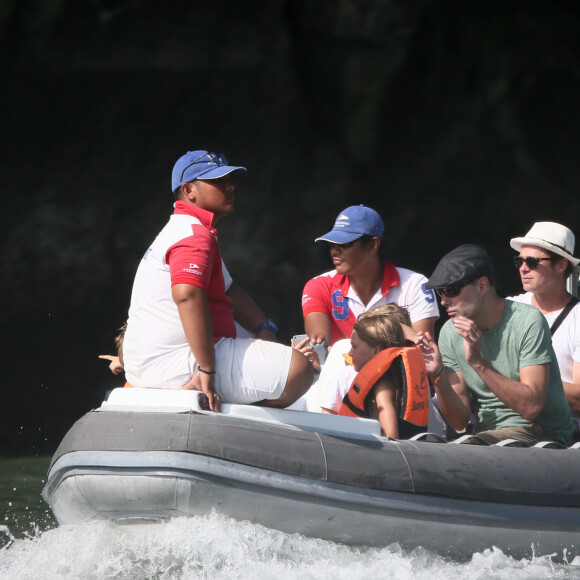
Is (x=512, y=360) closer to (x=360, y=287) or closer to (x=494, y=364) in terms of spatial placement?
(x=494, y=364)

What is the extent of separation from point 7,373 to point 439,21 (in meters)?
4.88

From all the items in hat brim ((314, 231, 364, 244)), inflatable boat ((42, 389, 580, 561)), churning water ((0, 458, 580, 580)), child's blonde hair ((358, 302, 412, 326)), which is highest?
hat brim ((314, 231, 364, 244))

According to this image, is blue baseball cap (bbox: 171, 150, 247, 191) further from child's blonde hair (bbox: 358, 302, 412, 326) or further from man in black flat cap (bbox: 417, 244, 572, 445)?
man in black flat cap (bbox: 417, 244, 572, 445)

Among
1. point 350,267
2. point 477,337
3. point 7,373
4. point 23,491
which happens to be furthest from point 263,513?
point 7,373

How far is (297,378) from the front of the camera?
3062 mm

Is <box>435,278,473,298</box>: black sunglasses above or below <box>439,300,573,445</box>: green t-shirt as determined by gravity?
above

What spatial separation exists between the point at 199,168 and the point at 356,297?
4.37 ft

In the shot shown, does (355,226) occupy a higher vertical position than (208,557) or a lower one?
higher

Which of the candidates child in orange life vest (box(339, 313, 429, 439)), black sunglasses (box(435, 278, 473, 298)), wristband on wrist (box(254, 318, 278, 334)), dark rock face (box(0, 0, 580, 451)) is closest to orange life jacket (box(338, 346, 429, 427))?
child in orange life vest (box(339, 313, 429, 439))

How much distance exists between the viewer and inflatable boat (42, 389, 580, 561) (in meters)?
2.95

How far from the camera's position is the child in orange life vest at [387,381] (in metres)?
3.29

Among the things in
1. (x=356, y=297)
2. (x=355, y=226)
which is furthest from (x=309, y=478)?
(x=355, y=226)

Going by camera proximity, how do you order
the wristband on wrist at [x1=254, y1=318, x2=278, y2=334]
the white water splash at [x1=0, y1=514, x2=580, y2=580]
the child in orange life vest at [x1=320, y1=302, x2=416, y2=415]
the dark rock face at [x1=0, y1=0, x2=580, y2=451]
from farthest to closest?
the dark rock face at [x1=0, y1=0, x2=580, y2=451] < the wristband on wrist at [x1=254, y1=318, x2=278, y2=334] < the child in orange life vest at [x1=320, y1=302, x2=416, y2=415] < the white water splash at [x1=0, y1=514, x2=580, y2=580]

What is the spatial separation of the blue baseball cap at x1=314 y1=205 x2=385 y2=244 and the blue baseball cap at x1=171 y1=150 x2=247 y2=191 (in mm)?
1074
